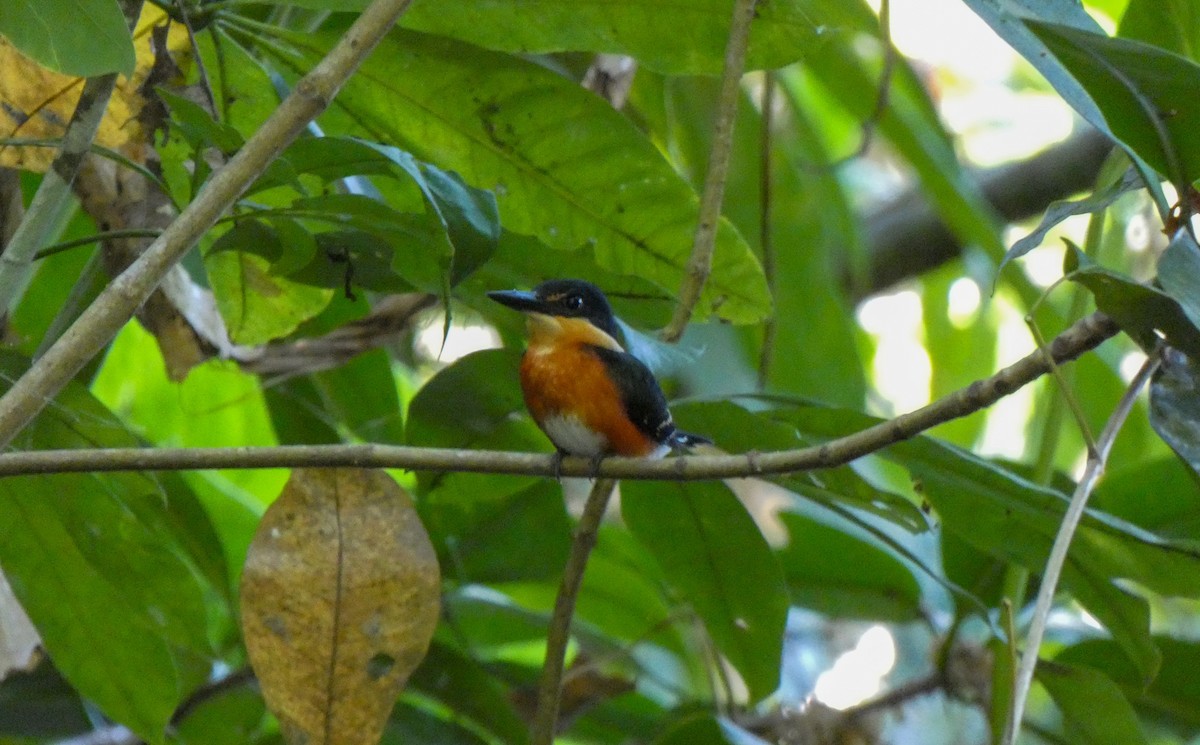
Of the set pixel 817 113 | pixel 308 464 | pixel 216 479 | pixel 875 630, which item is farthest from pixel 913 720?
pixel 308 464

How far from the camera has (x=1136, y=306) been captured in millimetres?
1117

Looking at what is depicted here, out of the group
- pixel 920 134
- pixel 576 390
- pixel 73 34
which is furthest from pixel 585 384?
pixel 920 134

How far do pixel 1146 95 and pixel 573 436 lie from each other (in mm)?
875

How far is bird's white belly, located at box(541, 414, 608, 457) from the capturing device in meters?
1.78

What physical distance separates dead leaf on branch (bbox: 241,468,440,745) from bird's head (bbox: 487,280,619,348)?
1.58 ft

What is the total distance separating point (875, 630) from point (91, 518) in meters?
2.32

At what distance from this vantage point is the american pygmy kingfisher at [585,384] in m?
1.76

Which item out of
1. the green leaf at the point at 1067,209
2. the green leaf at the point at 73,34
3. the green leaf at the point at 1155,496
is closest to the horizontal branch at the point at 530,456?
the green leaf at the point at 1067,209

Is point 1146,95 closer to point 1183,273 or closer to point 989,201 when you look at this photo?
point 1183,273

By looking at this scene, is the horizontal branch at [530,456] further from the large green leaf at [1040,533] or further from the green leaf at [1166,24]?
the green leaf at [1166,24]

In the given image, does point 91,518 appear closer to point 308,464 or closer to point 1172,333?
point 308,464

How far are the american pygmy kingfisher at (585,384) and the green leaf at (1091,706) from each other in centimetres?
61

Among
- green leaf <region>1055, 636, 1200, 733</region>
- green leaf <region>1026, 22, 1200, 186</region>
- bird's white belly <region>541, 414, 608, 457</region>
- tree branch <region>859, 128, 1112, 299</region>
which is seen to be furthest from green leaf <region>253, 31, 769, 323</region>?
tree branch <region>859, 128, 1112, 299</region>

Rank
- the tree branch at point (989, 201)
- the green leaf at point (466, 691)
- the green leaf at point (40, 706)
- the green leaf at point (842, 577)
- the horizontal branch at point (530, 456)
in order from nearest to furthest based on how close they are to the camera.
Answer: the horizontal branch at point (530, 456)
the green leaf at point (40, 706)
the green leaf at point (466, 691)
the green leaf at point (842, 577)
the tree branch at point (989, 201)
